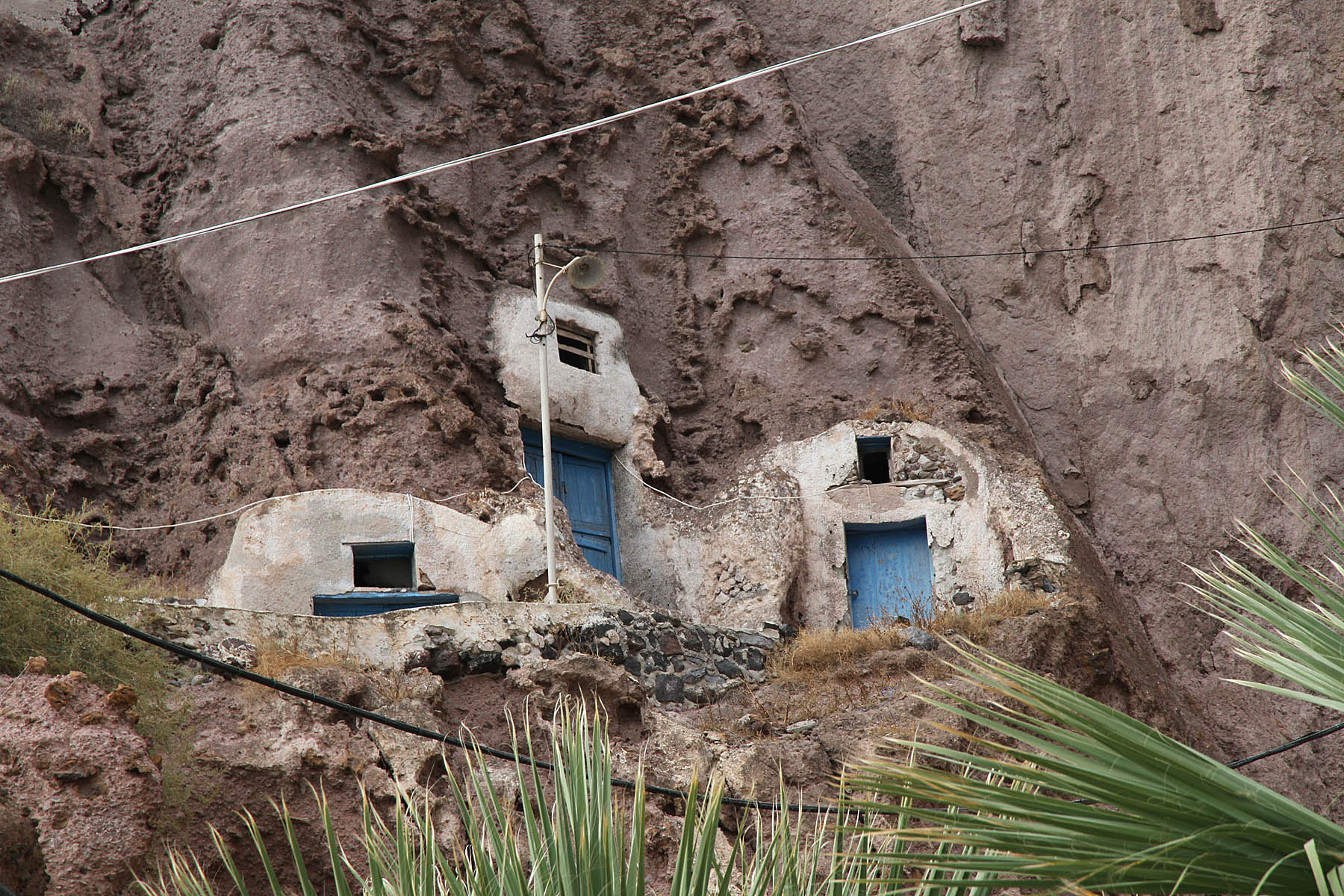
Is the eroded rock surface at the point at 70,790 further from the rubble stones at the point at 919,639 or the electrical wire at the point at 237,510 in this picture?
the rubble stones at the point at 919,639

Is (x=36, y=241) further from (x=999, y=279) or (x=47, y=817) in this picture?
(x=999, y=279)

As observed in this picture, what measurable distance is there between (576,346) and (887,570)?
199 inches

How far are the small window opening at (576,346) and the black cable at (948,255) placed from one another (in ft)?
3.73

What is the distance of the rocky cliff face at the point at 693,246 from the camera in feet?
51.3

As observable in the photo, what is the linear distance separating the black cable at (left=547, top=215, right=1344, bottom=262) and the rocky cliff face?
A: 115 millimetres

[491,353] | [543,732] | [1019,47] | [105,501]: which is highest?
[1019,47]

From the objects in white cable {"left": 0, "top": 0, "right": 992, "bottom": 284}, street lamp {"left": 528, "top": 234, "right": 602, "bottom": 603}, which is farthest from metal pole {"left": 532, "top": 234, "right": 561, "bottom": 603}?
white cable {"left": 0, "top": 0, "right": 992, "bottom": 284}

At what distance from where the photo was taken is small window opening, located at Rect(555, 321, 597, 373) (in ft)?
56.9

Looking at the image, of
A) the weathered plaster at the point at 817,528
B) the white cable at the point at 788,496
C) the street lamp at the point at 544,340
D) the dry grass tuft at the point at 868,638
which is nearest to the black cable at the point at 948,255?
the weathered plaster at the point at 817,528

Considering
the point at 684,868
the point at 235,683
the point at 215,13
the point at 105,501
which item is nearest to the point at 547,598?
the point at 235,683

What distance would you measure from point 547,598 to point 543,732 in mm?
1997

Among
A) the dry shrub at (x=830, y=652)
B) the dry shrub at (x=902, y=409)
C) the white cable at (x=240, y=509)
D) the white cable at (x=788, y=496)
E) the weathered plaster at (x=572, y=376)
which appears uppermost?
the weathered plaster at (x=572, y=376)

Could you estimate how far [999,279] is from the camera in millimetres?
18953

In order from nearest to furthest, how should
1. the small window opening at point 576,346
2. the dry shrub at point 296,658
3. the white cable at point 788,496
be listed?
1. the dry shrub at point 296,658
2. the white cable at point 788,496
3. the small window opening at point 576,346
